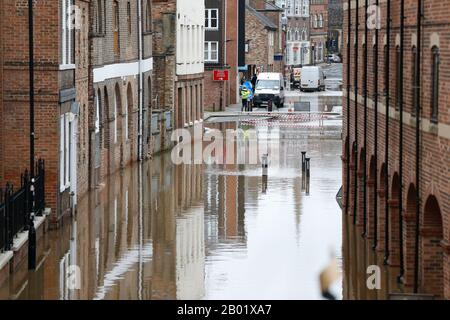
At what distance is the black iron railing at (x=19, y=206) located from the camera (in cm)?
2695

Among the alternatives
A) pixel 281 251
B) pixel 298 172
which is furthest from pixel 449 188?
pixel 298 172

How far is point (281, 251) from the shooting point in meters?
31.2

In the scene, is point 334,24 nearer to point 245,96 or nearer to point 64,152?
point 245,96

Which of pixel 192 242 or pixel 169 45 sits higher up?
pixel 169 45

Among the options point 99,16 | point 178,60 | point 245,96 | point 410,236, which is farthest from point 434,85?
point 245,96

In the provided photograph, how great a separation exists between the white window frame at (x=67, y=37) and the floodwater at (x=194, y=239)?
3845mm

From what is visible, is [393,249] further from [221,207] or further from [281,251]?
[221,207]

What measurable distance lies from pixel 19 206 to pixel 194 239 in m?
5.34

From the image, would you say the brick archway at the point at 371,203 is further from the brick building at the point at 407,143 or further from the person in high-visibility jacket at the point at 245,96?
the person in high-visibility jacket at the point at 245,96

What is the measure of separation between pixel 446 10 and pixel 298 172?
27.7 meters

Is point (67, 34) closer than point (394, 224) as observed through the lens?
No

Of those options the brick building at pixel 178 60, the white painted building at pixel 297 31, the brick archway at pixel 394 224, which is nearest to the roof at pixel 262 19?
the white painted building at pixel 297 31

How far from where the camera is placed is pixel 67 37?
37219 mm

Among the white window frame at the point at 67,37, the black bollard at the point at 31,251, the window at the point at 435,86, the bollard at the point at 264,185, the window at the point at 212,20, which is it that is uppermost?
the window at the point at 212,20
